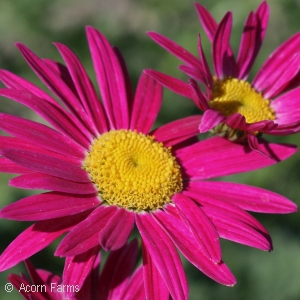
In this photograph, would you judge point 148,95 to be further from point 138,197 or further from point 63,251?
point 63,251

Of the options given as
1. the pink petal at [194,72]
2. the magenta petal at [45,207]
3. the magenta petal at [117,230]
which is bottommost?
the magenta petal at [45,207]

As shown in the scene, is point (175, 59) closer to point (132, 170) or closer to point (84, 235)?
point (132, 170)

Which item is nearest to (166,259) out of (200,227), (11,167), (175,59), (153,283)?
(153,283)

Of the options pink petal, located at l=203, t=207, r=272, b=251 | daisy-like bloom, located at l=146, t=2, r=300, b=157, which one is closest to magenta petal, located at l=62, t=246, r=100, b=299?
pink petal, located at l=203, t=207, r=272, b=251

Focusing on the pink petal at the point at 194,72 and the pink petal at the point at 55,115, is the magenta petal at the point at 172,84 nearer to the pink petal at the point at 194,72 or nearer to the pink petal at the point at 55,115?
the pink petal at the point at 194,72

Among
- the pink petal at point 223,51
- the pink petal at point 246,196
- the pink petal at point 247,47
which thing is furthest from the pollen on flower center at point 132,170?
the pink petal at point 247,47

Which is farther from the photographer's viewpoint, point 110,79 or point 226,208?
point 110,79
